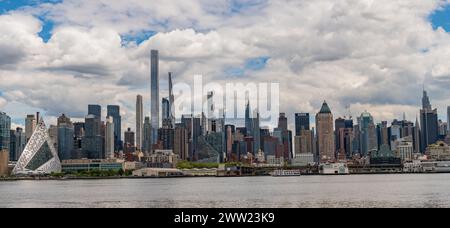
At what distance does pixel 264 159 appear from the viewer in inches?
6973

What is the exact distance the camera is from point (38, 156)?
130 m

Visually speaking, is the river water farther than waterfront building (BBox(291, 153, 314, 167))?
No

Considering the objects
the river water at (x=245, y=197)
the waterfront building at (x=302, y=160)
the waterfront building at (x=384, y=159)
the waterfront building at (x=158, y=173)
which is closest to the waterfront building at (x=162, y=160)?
Result: the waterfront building at (x=158, y=173)

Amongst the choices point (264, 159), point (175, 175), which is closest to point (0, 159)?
point (175, 175)

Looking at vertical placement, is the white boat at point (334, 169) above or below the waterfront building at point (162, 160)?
below

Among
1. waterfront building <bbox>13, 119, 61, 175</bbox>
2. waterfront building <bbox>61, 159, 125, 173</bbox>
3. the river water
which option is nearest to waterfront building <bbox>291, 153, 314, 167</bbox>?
waterfront building <bbox>61, 159, 125, 173</bbox>

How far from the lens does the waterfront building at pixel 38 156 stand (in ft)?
423

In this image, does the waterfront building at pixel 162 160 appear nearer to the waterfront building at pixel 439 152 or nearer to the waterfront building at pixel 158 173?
the waterfront building at pixel 158 173

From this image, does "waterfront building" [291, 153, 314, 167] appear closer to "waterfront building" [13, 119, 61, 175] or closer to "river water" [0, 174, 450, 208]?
"waterfront building" [13, 119, 61, 175]


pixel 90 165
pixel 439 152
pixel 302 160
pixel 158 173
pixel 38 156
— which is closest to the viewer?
pixel 38 156

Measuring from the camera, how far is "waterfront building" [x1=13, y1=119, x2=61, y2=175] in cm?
12888

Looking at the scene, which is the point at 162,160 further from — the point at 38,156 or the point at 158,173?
the point at 38,156

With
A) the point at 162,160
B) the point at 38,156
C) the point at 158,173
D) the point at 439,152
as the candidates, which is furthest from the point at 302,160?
the point at 38,156
